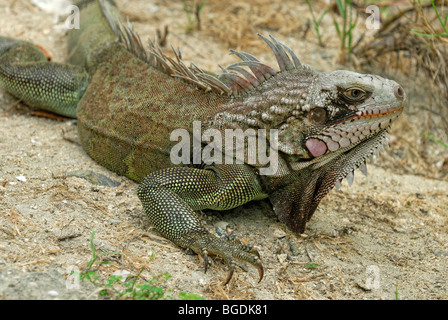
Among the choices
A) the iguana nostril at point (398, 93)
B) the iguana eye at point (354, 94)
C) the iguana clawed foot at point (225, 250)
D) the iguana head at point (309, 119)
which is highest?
the iguana nostril at point (398, 93)

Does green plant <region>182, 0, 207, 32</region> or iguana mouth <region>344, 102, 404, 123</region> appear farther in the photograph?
green plant <region>182, 0, 207, 32</region>

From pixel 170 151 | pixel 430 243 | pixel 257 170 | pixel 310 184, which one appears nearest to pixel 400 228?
pixel 430 243

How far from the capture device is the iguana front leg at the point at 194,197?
3.95 meters

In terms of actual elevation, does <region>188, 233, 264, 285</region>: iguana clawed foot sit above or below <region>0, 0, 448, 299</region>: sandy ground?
above

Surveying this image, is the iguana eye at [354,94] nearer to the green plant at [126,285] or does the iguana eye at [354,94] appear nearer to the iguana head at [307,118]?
the iguana head at [307,118]

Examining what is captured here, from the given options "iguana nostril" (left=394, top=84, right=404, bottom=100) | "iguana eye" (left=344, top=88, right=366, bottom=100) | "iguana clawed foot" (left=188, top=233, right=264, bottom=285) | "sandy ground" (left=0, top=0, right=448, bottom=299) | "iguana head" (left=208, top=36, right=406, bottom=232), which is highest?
"iguana nostril" (left=394, top=84, right=404, bottom=100)

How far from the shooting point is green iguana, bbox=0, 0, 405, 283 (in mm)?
4020

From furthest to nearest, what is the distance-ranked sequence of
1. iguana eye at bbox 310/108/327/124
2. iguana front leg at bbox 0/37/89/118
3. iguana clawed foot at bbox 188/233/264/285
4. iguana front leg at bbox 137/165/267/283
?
iguana front leg at bbox 0/37/89/118
iguana eye at bbox 310/108/327/124
iguana front leg at bbox 137/165/267/283
iguana clawed foot at bbox 188/233/264/285

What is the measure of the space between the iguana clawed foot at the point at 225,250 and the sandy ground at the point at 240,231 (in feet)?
0.36

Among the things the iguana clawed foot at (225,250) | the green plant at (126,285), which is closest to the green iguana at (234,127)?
the iguana clawed foot at (225,250)

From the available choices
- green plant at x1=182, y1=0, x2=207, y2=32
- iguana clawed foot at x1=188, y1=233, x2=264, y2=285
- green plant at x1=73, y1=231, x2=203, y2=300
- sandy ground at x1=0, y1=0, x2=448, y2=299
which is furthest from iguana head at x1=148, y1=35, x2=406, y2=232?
green plant at x1=182, y1=0, x2=207, y2=32

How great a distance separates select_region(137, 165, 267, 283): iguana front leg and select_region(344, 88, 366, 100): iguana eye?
997 mm

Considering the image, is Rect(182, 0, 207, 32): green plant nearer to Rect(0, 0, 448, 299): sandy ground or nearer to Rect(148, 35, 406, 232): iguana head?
Rect(0, 0, 448, 299): sandy ground

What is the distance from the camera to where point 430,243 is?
4691 mm
